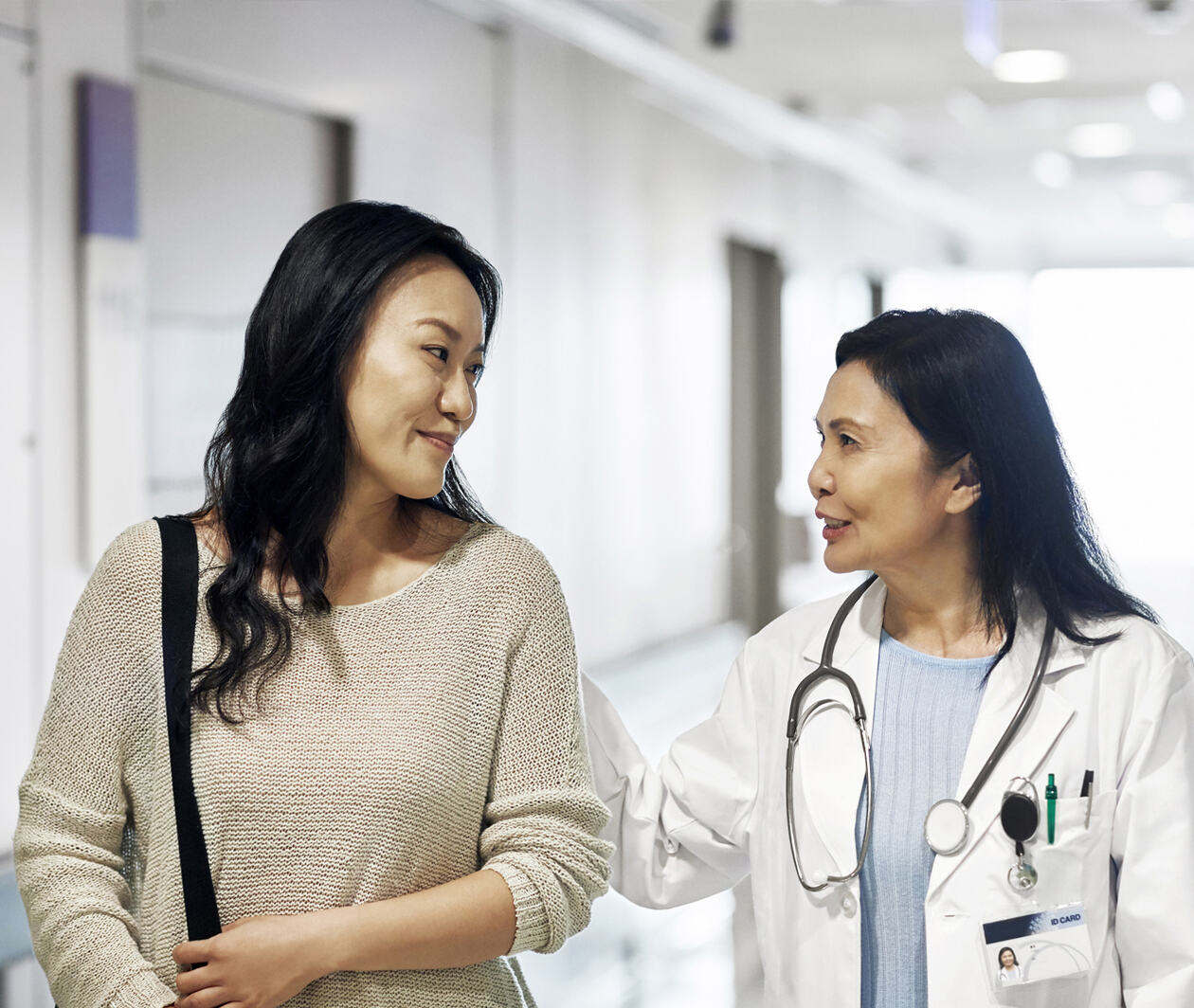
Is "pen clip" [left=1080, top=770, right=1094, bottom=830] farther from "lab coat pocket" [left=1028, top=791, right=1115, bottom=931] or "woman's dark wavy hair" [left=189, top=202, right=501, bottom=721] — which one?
"woman's dark wavy hair" [left=189, top=202, right=501, bottom=721]

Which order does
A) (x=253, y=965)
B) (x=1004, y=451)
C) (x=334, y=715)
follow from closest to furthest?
(x=253, y=965) < (x=334, y=715) < (x=1004, y=451)

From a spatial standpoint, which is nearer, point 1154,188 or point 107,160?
point 107,160

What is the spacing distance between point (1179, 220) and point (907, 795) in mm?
12855

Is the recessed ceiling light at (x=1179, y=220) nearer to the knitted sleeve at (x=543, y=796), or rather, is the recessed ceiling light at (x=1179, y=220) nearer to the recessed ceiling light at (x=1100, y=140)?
the recessed ceiling light at (x=1100, y=140)

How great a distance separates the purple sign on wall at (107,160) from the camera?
3.28 metres

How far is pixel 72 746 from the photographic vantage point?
1478 mm

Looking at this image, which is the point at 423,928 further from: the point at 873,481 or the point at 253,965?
the point at 873,481

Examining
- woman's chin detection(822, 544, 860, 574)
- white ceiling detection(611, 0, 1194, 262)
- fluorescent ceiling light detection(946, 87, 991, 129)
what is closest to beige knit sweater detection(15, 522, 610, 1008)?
woman's chin detection(822, 544, 860, 574)

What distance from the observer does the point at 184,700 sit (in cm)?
148

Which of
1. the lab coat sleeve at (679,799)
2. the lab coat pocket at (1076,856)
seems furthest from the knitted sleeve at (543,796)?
the lab coat pocket at (1076,856)

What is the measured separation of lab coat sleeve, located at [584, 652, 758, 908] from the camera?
6.04 feet

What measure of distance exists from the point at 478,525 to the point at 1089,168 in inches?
386

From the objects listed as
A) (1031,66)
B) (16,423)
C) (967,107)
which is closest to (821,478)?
(16,423)

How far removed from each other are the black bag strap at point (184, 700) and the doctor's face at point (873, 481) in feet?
2.48
